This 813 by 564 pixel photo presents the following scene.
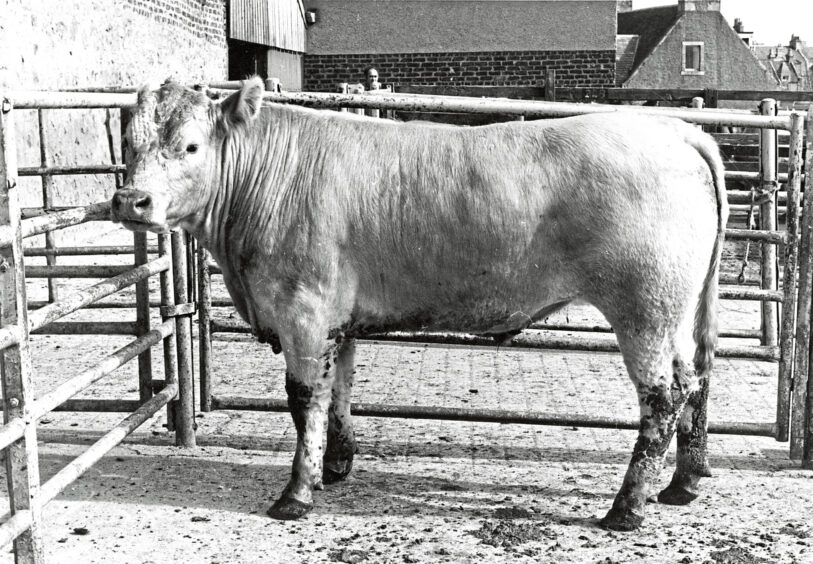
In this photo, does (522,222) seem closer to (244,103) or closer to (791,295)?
(244,103)

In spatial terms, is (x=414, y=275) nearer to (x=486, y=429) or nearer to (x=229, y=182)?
(x=229, y=182)

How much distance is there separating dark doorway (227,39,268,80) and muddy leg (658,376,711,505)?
2167cm

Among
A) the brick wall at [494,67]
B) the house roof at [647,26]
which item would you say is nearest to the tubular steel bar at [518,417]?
the brick wall at [494,67]

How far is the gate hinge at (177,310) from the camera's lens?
5.40 meters

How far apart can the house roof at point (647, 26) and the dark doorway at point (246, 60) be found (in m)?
21.8

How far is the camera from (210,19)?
21.3m

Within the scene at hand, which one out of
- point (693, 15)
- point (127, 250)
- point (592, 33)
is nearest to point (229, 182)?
point (127, 250)

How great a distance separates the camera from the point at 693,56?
4391cm

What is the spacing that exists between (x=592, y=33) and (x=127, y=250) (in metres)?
22.7

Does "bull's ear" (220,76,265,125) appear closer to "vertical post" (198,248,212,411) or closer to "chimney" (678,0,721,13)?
"vertical post" (198,248,212,411)

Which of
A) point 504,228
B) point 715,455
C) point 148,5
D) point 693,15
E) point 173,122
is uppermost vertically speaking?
point 693,15

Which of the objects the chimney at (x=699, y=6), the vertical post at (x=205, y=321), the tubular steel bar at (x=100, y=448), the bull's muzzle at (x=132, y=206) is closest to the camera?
the tubular steel bar at (x=100, y=448)

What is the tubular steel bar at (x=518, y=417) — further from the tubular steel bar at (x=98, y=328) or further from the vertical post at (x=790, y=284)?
the tubular steel bar at (x=98, y=328)

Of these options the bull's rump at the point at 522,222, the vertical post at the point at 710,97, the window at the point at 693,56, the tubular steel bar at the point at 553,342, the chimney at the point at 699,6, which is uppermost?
the chimney at the point at 699,6
